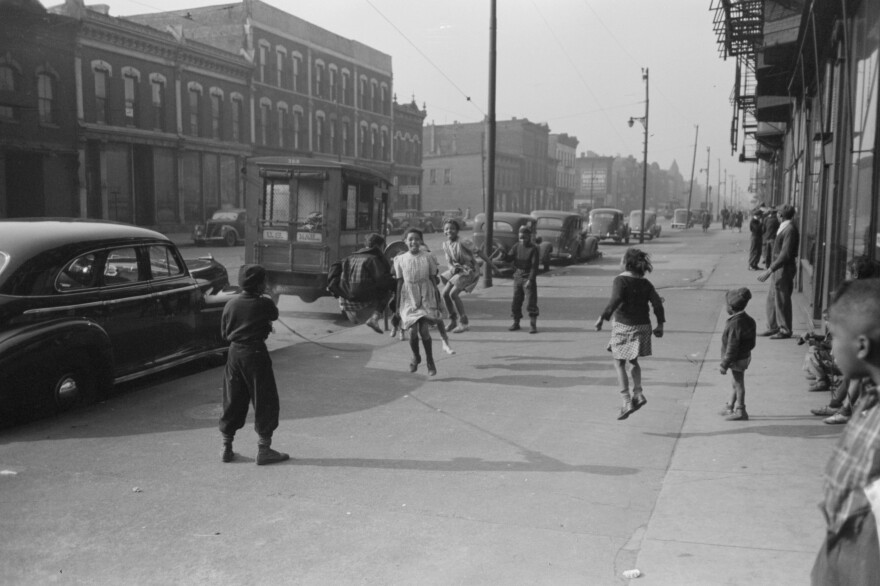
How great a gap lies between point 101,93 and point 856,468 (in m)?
39.0

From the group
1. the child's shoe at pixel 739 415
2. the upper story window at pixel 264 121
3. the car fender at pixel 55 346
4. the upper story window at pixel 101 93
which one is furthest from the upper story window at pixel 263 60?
the child's shoe at pixel 739 415

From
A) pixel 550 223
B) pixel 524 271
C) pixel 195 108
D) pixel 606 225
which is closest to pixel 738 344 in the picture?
pixel 524 271

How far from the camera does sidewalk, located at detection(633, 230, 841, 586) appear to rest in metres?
4.12

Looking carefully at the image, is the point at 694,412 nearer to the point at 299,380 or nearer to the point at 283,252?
the point at 299,380

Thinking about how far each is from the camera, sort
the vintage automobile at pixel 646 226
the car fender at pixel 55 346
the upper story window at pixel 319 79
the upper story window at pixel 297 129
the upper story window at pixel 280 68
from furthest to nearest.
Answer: the upper story window at pixel 319 79 < the upper story window at pixel 297 129 < the upper story window at pixel 280 68 < the vintage automobile at pixel 646 226 < the car fender at pixel 55 346

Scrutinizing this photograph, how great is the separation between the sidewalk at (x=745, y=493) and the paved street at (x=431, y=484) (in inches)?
0.7

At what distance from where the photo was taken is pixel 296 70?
166 feet

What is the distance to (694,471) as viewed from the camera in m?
5.67

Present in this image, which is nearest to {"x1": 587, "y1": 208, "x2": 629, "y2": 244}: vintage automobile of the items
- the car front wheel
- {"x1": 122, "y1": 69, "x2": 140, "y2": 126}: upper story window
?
{"x1": 122, "y1": 69, "x2": 140, "y2": 126}: upper story window

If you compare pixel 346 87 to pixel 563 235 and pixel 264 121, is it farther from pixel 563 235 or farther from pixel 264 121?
pixel 563 235

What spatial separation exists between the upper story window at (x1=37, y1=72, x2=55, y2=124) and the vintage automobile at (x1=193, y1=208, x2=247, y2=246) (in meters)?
7.55

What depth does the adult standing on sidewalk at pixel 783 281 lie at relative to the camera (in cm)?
1062

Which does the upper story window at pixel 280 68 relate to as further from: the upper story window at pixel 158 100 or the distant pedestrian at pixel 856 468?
the distant pedestrian at pixel 856 468

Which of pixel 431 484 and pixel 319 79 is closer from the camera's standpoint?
pixel 431 484
